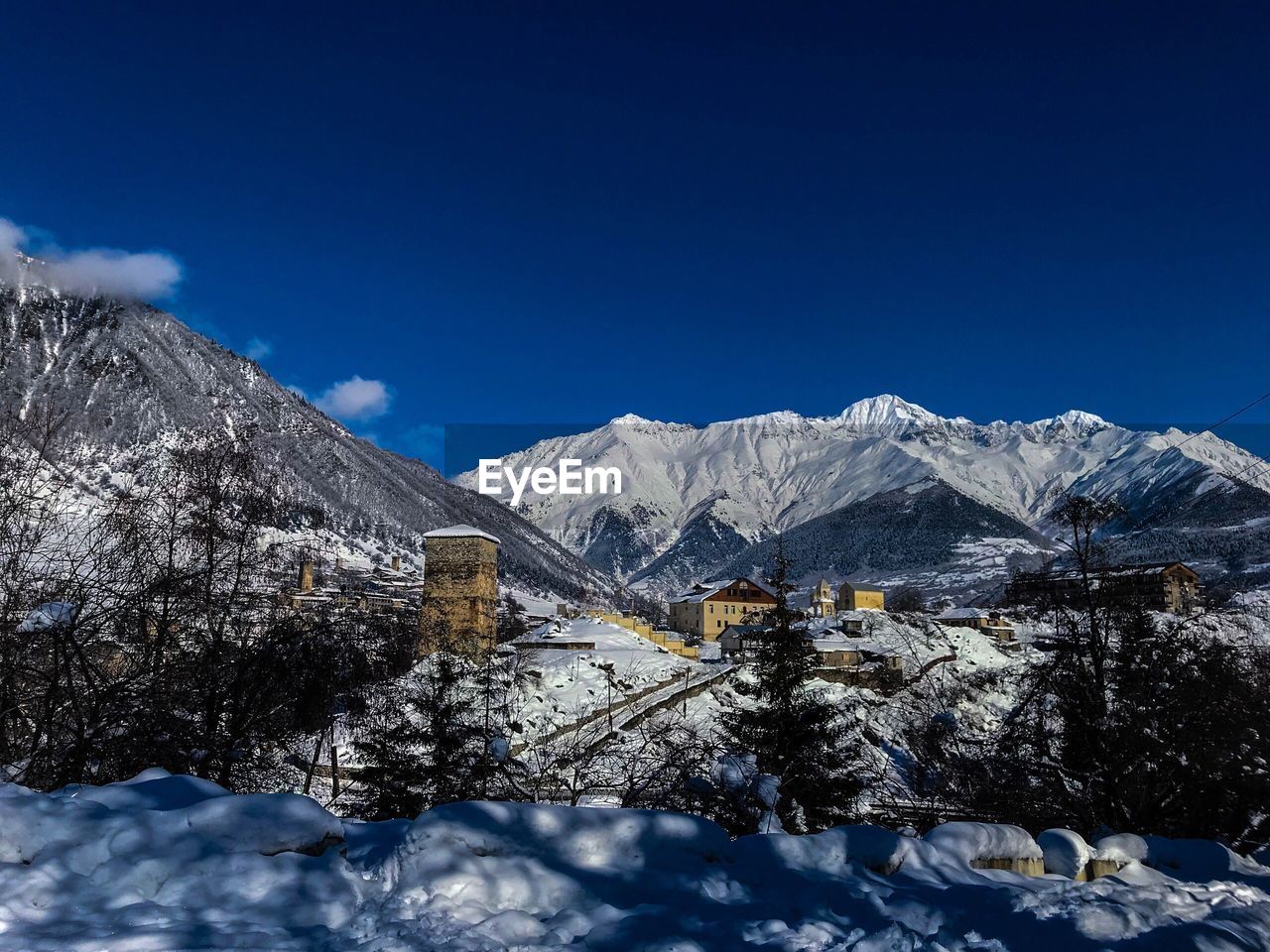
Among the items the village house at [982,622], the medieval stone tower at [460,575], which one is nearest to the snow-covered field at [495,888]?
the medieval stone tower at [460,575]

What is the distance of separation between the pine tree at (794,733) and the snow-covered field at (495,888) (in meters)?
7.69

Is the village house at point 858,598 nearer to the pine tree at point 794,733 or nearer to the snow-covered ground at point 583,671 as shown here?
the snow-covered ground at point 583,671

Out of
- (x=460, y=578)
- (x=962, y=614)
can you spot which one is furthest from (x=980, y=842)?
(x=962, y=614)

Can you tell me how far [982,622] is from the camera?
69.4 m

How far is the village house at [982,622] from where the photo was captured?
66.4 m

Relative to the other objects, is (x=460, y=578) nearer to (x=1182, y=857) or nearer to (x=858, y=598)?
(x=1182, y=857)

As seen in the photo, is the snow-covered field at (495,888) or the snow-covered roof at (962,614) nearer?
the snow-covered field at (495,888)

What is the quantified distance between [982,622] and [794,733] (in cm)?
6142

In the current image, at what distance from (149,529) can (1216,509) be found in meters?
234

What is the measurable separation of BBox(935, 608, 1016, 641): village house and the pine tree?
176 feet

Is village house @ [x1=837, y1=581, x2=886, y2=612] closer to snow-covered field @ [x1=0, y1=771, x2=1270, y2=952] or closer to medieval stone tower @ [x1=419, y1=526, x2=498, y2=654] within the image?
medieval stone tower @ [x1=419, y1=526, x2=498, y2=654]

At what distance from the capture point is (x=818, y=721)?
49.1 feet

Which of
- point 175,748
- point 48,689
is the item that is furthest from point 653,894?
point 175,748

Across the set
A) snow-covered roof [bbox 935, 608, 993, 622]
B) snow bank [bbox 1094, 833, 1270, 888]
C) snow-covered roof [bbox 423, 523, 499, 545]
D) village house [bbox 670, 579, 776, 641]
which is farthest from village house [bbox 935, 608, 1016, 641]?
snow bank [bbox 1094, 833, 1270, 888]
